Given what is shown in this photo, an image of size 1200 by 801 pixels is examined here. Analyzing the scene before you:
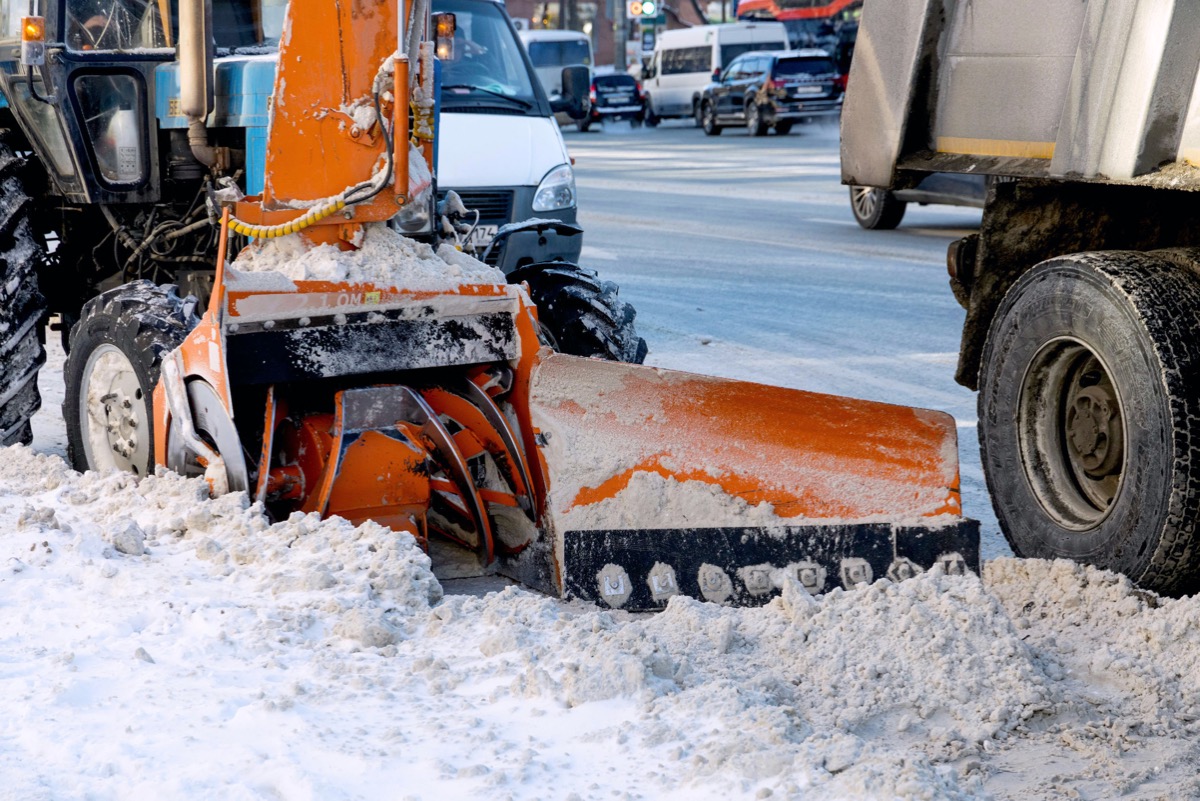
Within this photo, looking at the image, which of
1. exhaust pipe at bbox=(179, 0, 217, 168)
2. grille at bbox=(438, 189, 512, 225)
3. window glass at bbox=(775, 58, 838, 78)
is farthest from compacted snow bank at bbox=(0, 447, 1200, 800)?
window glass at bbox=(775, 58, 838, 78)

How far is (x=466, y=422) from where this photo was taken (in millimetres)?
4711

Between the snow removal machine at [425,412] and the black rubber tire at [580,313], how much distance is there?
0.66m

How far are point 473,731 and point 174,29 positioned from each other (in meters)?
3.77

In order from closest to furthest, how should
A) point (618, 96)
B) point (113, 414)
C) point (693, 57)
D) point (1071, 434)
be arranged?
point (1071, 434) → point (113, 414) → point (693, 57) → point (618, 96)

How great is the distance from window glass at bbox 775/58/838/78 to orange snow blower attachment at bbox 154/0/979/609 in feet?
80.8

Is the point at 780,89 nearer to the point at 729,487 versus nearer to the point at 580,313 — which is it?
the point at 580,313

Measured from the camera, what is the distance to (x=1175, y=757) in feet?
10.5

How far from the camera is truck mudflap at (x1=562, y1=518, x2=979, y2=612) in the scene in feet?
13.6

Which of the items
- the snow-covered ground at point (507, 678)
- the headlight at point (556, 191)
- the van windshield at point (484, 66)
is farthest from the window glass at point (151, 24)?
the van windshield at point (484, 66)

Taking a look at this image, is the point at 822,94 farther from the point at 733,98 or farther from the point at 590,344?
the point at 590,344

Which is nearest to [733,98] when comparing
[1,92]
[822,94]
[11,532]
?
[822,94]

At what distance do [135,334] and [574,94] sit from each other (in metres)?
6.67

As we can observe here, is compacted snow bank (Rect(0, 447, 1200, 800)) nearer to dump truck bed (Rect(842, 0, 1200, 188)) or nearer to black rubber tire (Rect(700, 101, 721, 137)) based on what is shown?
dump truck bed (Rect(842, 0, 1200, 188))

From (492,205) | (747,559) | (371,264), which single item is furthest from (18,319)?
(492,205)
